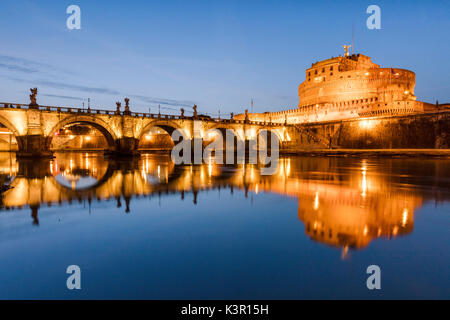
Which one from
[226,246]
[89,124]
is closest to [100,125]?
[89,124]

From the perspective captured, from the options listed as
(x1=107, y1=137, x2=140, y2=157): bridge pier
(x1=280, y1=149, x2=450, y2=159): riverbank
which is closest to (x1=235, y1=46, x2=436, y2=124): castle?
(x1=280, y1=149, x2=450, y2=159): riverbank

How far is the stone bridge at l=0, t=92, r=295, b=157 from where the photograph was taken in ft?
95.1

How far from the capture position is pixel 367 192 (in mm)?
9812

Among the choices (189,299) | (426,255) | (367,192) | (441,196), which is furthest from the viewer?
(367,192)

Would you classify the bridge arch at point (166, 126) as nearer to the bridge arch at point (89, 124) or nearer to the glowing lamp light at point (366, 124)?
the bridge arch at point (89, 124)

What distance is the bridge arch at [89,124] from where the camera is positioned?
30.8 m

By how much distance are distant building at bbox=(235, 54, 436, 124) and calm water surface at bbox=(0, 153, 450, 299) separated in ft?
168

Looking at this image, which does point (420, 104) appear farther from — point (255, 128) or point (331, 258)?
point (331, 258)

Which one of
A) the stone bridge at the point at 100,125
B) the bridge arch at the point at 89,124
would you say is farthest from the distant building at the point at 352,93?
the bridge arch at the point at 89,124

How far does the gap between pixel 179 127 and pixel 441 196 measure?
3695 centimetres

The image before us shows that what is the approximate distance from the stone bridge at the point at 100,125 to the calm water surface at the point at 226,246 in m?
24.8

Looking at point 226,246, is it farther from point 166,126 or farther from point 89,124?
point 166,126

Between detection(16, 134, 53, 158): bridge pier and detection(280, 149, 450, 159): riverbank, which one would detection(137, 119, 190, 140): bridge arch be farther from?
detection(280, 149, 450, 159): riverbank
